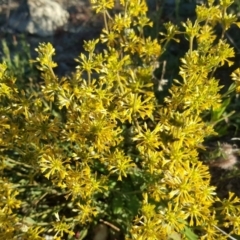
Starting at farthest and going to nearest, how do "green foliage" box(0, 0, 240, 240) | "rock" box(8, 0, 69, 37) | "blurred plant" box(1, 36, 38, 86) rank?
"rock" box(8, 0, 69, 37) → "blurred plant" box(1, 36, 38, 86) → "green foliage" box(0, 0, 240, 240)

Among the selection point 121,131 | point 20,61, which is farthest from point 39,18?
point 121,131

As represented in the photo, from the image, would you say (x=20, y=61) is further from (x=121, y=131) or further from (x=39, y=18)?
(x=121, y=131)

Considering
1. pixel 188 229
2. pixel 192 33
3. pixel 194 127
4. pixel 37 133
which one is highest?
pixel 192 33

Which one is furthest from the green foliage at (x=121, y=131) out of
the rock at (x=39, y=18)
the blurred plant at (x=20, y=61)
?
the rock at (x=39, y=18)

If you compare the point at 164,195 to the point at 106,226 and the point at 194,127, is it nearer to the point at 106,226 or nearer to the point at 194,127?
the point at 194,127

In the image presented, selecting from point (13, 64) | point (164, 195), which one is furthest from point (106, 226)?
point (13, 64)

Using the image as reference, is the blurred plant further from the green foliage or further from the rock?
the green foliage

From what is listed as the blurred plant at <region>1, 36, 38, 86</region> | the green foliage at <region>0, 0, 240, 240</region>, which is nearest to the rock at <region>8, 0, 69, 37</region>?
the blurred plant at <region>1, 36, 38, 86</region>

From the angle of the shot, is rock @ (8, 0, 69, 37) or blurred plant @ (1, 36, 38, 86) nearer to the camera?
blurred plant @ (1, 36, 38, 86)
